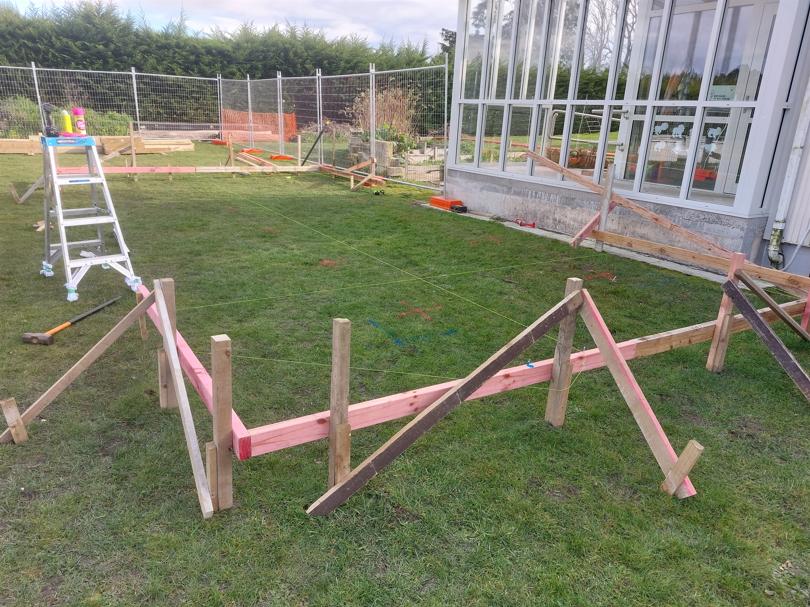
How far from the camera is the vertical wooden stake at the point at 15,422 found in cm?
291

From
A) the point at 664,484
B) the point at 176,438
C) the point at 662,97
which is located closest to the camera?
the point at 664,484

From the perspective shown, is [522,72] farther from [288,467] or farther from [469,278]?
[288,467]

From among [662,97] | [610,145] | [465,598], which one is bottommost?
[465,598]

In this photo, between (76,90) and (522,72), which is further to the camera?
(76,90)

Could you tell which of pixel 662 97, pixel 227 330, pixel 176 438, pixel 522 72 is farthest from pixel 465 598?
pixel 522 72

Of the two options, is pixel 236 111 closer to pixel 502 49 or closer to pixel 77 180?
pixel 502 49

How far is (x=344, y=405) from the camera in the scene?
8.14 ft

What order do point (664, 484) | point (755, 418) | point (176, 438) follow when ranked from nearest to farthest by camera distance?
1. point (664, 484)
2. point (176, 438)
3. point (755, 418)

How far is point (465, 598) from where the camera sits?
220 centimetres

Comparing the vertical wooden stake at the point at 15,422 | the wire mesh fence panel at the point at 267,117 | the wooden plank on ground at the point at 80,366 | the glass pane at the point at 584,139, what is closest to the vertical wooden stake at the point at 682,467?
the wooden plank on ground at the point at 80,366

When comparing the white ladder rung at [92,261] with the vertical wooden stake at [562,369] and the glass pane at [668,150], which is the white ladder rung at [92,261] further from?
the glass pane at [668,150]

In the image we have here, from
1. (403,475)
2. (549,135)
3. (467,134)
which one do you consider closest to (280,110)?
(467,134)

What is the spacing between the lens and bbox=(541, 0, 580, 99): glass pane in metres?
8.52

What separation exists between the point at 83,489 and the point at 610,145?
7.74m
